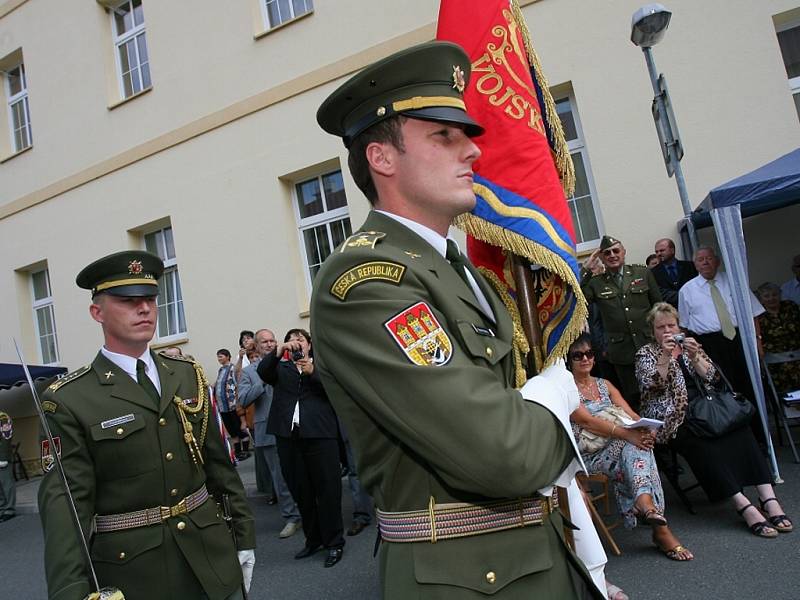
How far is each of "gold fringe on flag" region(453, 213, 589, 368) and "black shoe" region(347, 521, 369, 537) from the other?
158 inches

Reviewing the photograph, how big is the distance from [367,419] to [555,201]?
1.16 meters

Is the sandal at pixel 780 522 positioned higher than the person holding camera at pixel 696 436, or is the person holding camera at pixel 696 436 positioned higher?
the person holding camera at pixel 696 436

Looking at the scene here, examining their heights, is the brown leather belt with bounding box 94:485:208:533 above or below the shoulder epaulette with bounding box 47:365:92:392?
below

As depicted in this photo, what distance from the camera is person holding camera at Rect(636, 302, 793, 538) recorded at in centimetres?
428

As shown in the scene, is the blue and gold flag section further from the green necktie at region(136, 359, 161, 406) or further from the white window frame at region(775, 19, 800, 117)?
A: the white window frame at region(775, 19, 800, 117)

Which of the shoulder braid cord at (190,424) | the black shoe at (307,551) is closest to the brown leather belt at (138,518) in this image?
the shoulder braid cord at (190,424)

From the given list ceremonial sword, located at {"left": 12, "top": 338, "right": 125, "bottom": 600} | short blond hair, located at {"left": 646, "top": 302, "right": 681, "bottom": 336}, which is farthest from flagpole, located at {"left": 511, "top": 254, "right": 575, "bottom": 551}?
short blond hair, located at {"left": 646, "top": 302, "right": 681, "bottom": 336}

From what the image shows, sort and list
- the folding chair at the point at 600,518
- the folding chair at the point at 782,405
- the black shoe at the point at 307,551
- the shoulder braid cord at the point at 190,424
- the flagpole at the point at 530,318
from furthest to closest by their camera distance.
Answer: the folding chair at the point at 782,405 < the black shoe at the point at 307,551 < the folding chair at the point at 600,518 < the shoulder braid cord at the point at 190,424 < the flagpole at the point at 530,318

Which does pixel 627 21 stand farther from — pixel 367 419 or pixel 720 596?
pixel 367 419

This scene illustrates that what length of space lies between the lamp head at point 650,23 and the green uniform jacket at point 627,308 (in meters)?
1.95

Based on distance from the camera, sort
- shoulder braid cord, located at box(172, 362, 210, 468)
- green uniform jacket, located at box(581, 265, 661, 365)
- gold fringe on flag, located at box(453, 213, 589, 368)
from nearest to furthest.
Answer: gold fringe on flag, located at box(453, 213, 589, 368) → shoulder braid cord, located at box(172, 362, 210, 468) → green uniform jacket, located at box(581, 265, 661, 365)

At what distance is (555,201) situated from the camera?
2.13 m

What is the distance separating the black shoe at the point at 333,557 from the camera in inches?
190

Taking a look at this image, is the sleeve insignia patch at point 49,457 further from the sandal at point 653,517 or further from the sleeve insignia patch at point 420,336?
the sandal at point 653,517
